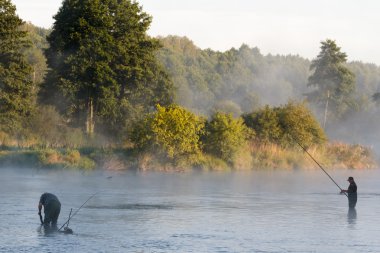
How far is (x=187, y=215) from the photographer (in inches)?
1083

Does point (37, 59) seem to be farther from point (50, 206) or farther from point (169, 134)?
point (50, 206)

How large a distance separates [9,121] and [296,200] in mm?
31349

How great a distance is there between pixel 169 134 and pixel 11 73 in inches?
585

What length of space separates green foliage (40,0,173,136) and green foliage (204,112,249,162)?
9216 millimetres

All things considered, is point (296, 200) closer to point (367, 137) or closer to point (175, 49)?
point (367, 137)

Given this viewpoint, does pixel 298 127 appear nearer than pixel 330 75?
Yes

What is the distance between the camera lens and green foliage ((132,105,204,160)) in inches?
2024

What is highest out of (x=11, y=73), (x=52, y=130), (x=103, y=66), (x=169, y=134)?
(x=103, y=66)

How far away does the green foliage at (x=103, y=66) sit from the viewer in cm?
5981

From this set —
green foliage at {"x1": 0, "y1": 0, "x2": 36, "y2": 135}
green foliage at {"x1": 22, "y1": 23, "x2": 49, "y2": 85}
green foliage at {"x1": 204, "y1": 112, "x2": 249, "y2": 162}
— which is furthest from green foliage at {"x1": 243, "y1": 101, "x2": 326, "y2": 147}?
green foliage at {"x1": 22, "y1": 23, "x2": 49, "y2": 85}

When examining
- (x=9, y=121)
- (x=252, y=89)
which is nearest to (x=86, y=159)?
(x=9, y=121)

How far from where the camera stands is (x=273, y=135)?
60.9 metres

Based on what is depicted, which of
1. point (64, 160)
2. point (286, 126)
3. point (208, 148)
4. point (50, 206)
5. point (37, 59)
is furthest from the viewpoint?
point (37, 59)

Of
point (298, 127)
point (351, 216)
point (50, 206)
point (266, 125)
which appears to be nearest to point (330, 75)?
point (298, 127)
